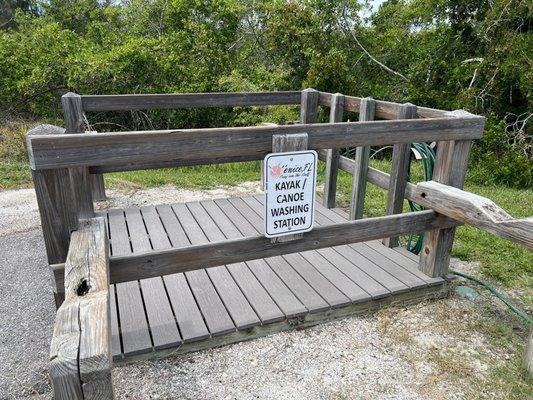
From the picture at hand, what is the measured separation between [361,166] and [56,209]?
9.38 feet

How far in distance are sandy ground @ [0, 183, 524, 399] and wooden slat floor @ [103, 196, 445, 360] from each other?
115 mm

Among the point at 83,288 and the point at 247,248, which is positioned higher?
the point at 83,288

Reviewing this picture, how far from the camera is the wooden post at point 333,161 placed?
15.2 ft

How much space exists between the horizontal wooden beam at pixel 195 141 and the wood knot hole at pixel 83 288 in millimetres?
610

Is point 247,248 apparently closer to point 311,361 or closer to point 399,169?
point 311,361

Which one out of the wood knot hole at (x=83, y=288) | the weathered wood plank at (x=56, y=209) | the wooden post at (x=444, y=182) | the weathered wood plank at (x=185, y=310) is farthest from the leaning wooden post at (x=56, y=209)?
the wooden post at (x=444, y=182)

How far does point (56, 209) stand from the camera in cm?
222

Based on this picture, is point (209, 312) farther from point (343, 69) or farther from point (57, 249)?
point (343, 69)

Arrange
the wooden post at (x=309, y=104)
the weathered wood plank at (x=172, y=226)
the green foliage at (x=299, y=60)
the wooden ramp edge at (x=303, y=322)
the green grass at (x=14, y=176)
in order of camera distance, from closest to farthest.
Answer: the wooden ramp edge at (x=303, y=322)
the weathered wood plank at (x=172, y=226)
the wooden post at (x=309, y=104)
the green grass at (x=14, y=176)
the green foliage at (x=299, y=60)

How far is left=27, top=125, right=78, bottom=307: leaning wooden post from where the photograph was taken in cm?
216

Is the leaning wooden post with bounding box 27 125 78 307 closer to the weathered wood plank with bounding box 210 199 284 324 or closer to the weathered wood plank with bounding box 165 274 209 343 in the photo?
the weathered wood plank with bounding box 165 274 209 343

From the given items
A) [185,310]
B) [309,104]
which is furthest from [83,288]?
[309,104]

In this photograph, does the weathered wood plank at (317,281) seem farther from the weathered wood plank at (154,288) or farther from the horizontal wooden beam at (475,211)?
the weathered wood plank at (154,288)

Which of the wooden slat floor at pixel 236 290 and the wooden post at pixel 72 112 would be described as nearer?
the wooden slat floor at pixel 236 290
